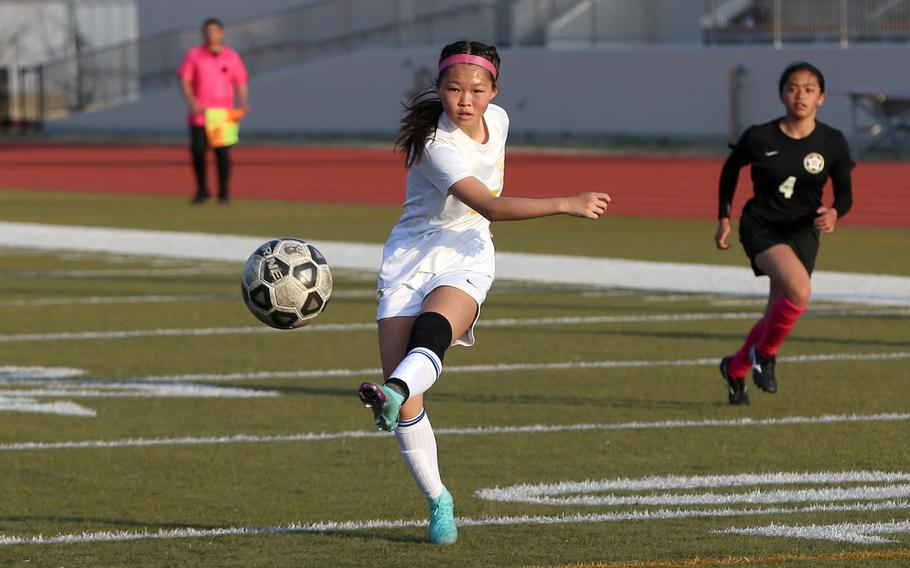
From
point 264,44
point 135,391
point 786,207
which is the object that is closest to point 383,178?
point 264,44

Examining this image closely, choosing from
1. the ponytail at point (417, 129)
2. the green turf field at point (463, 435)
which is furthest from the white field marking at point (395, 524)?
the ponytail at point (417, 129)

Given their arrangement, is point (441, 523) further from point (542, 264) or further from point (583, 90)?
point (583, 90)

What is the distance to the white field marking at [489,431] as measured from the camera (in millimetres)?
8469

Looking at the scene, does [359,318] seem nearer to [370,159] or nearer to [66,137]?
[370,159]

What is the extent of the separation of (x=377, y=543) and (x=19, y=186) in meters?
24.6

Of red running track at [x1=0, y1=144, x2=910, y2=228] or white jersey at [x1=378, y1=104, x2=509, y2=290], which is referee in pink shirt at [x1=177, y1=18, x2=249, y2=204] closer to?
red running track at [x1=0, y1=144, x2=910, y2=228]

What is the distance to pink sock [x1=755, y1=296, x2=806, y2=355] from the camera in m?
9.41

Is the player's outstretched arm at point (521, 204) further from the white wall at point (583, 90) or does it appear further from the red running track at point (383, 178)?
the white wall at point (583, 90)

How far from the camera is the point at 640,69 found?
130ft

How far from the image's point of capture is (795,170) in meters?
9.60

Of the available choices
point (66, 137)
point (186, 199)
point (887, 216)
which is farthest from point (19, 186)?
point (66, 137)

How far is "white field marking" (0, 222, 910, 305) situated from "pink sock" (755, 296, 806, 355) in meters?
4.34

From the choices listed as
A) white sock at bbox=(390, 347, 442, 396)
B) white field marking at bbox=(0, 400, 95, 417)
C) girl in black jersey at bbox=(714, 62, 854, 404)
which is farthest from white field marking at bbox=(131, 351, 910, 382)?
white sock at bbox=(390, 347, 442, 396)

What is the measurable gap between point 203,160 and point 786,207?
15.4 m
